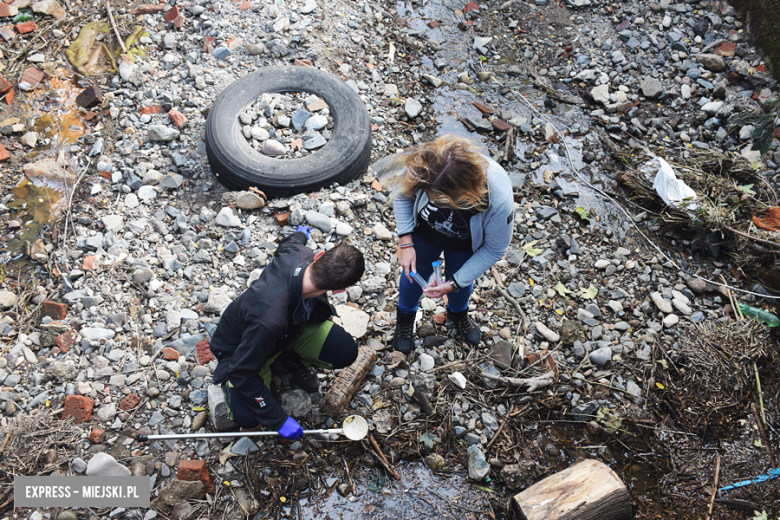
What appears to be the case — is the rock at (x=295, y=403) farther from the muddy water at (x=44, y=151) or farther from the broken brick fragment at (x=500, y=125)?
the broken brick fragment at (x=500, y=125)

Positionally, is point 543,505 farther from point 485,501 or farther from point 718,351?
point 718,351

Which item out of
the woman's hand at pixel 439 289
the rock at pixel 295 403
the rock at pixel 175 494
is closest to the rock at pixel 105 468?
the rock at pixel 175 494

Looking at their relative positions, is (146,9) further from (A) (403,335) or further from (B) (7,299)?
(A) (403,335)

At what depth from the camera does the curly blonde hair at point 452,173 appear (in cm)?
216

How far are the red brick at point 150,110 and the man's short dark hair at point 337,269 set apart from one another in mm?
3085

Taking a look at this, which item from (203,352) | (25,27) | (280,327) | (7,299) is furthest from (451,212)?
(25,27)

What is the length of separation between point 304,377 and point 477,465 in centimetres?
116

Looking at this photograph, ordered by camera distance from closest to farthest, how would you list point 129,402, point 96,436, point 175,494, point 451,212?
point 451,212
point 175,494
point 96,436
point 129,402

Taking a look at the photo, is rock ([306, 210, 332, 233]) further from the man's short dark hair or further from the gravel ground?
the man's short dark hair

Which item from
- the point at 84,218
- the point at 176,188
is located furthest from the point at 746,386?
the point at 84,218

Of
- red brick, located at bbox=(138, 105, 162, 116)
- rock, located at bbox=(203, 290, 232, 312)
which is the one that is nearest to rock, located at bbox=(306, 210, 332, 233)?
rock, located at bbox=(203, 290, 232, 312)

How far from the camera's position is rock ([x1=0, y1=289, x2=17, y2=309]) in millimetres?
3271

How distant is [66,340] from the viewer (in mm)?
3029

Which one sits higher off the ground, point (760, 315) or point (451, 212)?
point (451, 212)
